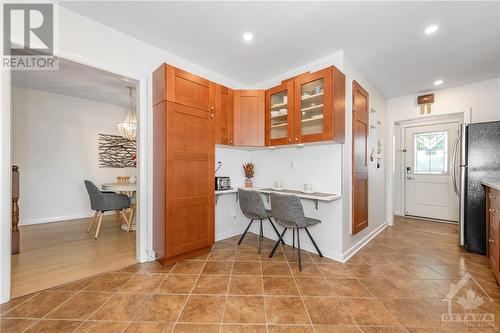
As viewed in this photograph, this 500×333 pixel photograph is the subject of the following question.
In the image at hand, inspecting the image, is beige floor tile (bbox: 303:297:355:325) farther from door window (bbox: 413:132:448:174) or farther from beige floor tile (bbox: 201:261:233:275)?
door window (bbox: 413:132:448:174)

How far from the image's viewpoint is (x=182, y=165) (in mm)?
2410

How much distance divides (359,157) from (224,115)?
79.8 inches

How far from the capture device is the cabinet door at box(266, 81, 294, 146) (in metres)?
2.80

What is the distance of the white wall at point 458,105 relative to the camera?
3352 millimetres

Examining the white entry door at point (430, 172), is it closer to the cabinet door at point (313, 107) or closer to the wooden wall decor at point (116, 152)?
the cabinet door at point (313, 107)

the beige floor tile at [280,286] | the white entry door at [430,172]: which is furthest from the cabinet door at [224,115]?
the white entry door at [430,172]

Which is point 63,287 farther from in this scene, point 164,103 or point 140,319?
point 164,103

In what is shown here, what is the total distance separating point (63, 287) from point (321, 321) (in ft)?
7.60

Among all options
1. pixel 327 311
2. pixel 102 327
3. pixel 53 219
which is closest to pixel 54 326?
pixel 102 327

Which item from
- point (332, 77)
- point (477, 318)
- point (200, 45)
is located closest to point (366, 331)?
point (477, 318)

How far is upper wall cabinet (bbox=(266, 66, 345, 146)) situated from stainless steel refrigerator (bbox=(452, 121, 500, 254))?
188 centimetres

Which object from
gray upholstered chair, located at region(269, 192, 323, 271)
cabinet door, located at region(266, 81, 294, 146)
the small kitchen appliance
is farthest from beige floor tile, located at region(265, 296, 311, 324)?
cabinet door, located at region(266, 81, 294, 146)

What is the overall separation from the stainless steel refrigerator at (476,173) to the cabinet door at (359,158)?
1.26 meters

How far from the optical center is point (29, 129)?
3920mm
